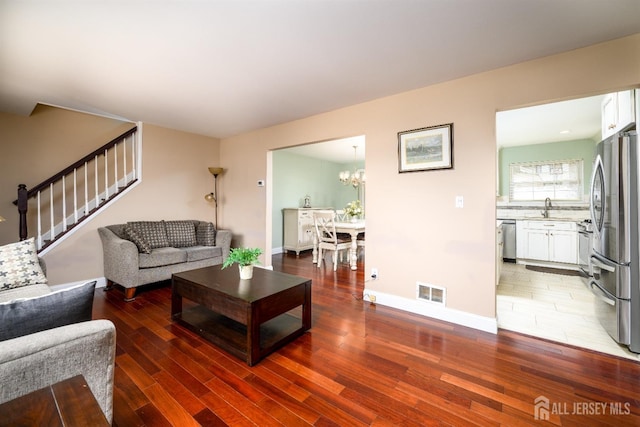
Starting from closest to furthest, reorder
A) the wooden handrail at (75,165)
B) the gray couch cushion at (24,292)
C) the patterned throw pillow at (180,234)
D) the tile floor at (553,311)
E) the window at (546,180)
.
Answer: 1. the gray couch cushion at (24,292)
2. the tile floor at (553,311)
3. the wooden handrail at (75,165)
4. the patterned throw pillow at (180,234)
5. the window at (546,180)

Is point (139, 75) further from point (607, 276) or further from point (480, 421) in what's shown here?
point (607, 276)

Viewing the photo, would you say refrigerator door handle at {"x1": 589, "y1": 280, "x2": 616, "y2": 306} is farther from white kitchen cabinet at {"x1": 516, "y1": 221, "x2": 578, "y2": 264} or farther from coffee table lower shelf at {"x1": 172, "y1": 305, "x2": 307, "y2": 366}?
white kitchen cabinet at {"x1": 516, "y1": 221, "x2": 578, "y2": 264}

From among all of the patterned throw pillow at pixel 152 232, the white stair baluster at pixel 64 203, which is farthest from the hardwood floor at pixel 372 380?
the white stair baluster at pixel 64 203

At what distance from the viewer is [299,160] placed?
6879 millimetres

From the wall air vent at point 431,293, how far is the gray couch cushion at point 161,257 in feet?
10.0

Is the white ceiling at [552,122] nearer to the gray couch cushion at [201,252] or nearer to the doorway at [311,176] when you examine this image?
the doorway at [311,176]

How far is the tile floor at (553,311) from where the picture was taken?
7.51 ft

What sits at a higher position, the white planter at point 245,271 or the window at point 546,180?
the window at point 546,180

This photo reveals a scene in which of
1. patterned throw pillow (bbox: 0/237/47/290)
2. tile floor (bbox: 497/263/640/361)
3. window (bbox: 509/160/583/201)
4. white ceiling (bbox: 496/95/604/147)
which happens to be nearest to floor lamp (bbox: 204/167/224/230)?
patterned throw pillow (bbox: 0/237/47/290)

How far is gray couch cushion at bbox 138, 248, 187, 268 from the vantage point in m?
3.33

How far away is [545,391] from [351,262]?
124 inches

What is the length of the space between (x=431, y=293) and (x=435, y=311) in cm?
18

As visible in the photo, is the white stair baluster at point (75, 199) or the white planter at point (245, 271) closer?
the white planter at point (245, 271)

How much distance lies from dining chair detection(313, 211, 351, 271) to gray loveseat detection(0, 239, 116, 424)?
3569mm
